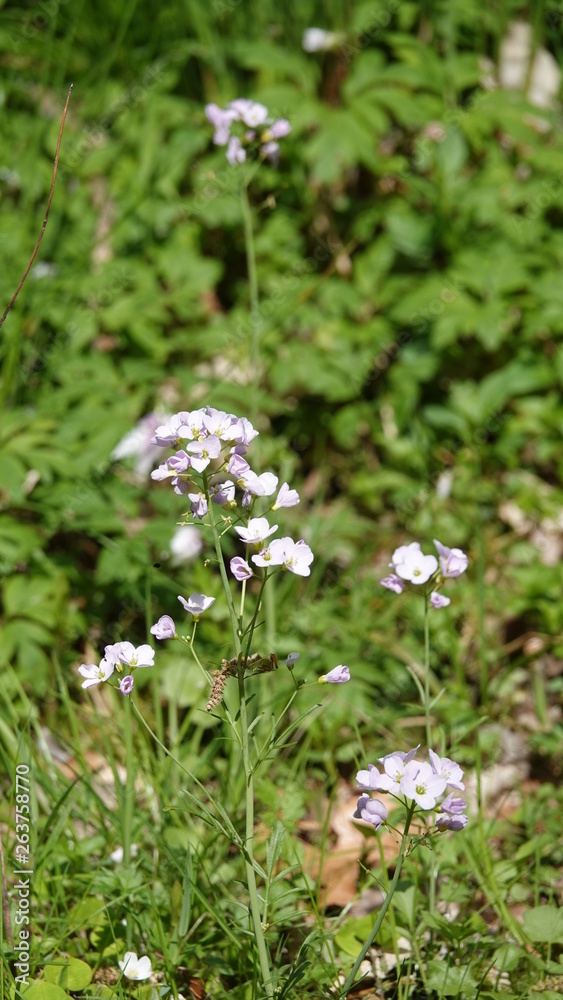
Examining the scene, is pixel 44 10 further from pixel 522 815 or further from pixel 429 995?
pixel 429 995

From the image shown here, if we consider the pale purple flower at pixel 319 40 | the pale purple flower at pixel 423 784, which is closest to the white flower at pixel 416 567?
the pale purple flower at pixel 423 784

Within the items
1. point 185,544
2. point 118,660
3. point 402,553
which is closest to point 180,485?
point 118,660

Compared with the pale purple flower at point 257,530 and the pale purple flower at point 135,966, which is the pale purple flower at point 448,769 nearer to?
the pale purple flower at point 257,530

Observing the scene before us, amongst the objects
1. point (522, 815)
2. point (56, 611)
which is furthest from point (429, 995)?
point (56, 611)

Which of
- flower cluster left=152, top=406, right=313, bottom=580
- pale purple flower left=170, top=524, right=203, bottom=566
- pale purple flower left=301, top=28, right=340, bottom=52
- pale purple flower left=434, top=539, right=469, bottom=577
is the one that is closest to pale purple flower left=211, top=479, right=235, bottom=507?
flower cluster left=152, top=406, right=313, bottom=580

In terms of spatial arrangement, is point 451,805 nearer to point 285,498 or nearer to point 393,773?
point 393,773
